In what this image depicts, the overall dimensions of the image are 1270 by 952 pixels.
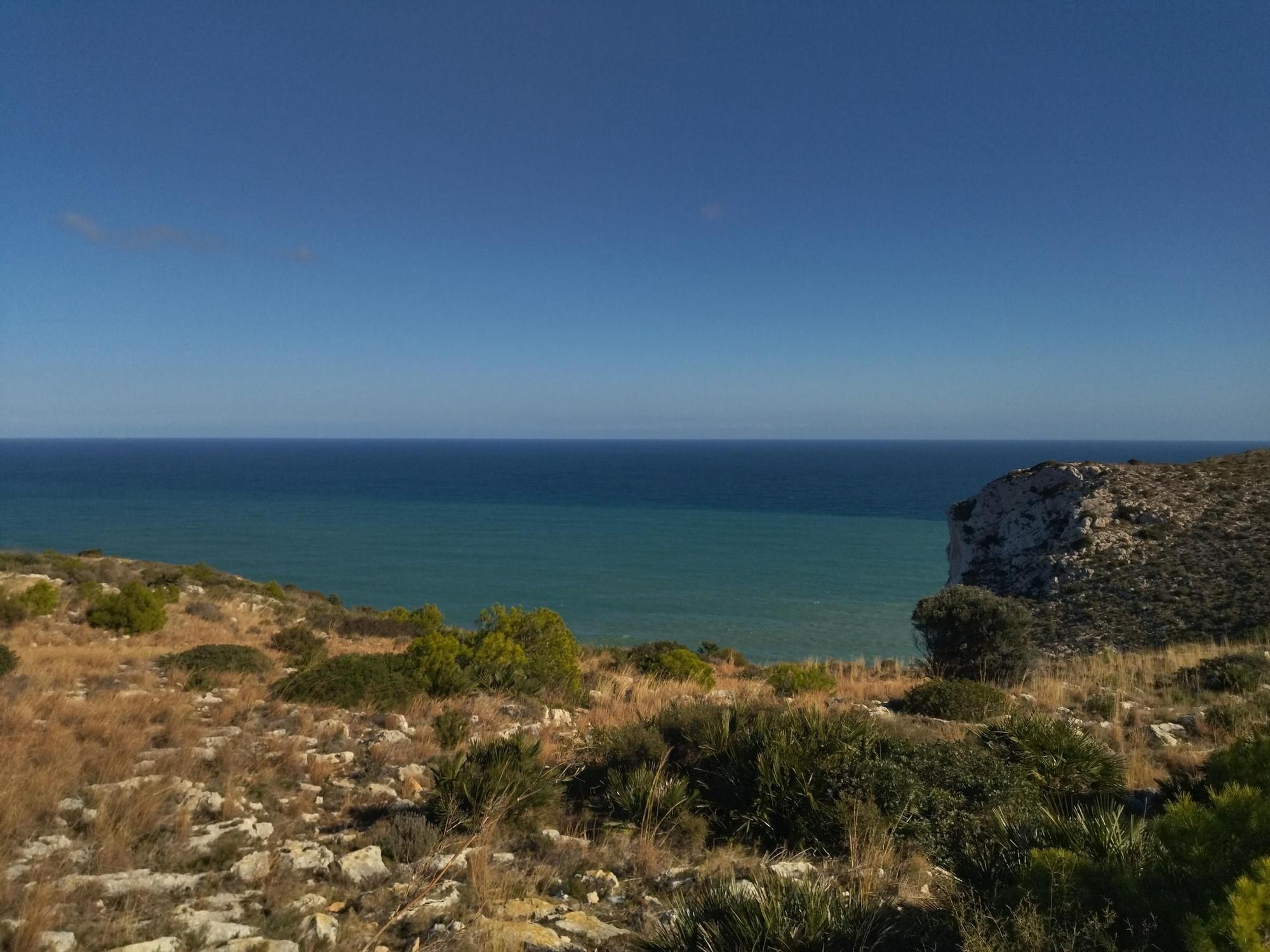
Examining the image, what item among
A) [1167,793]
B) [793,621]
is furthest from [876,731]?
[793,621]

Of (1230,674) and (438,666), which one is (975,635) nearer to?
(1230,674)

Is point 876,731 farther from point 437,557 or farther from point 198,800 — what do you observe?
point 437,557

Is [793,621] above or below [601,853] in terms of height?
below

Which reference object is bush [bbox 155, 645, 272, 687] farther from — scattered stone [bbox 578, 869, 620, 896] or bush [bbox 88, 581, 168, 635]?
scattered stone [bbox 578, 869, 620, 896]

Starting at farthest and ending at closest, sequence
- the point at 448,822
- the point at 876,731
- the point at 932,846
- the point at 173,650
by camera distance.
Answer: the point at 173,650 → the point at 876,731 → the point at 448,822 → the point at 932,846

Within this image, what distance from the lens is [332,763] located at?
638cm

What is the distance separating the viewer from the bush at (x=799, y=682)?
11.5 meters

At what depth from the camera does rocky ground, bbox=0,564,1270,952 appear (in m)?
3.63

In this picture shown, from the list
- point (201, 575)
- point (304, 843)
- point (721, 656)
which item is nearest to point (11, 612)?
point (201, 575)

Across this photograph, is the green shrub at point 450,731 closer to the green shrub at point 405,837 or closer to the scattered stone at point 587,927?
the green shrub at point 405,837

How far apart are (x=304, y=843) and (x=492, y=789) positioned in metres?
1.38

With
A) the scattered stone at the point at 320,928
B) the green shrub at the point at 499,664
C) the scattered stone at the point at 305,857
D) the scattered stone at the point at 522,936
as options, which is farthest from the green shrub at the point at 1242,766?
the green shrub at the point at 499,664

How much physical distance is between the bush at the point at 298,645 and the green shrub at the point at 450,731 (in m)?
5.93

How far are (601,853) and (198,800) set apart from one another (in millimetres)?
3239
